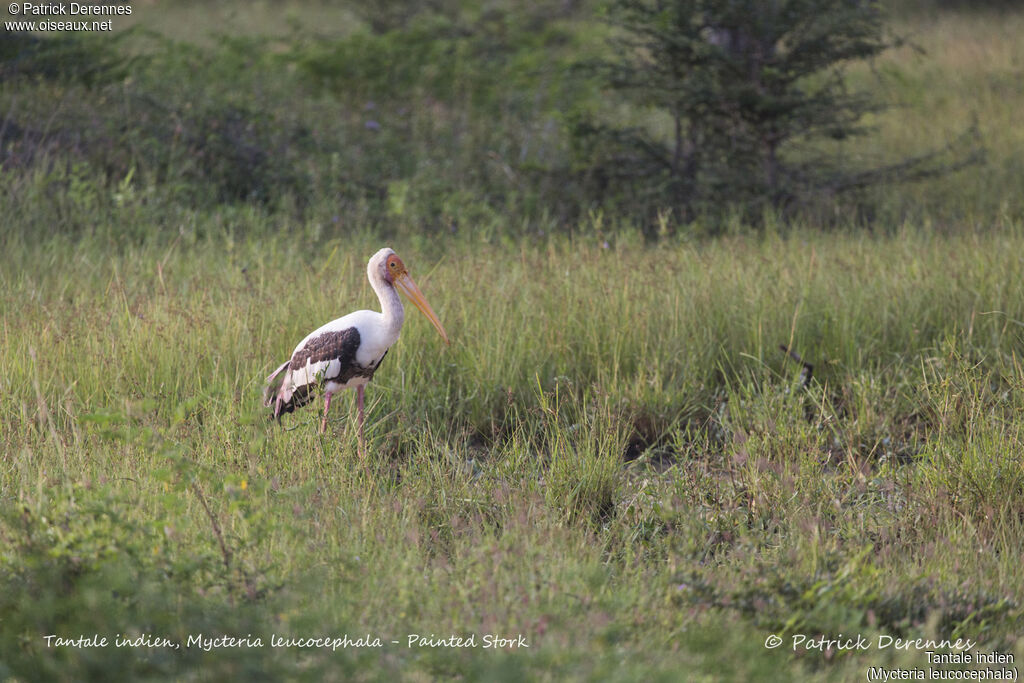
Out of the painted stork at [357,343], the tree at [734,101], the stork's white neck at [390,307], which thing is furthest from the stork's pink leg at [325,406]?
the tree at [734,101]

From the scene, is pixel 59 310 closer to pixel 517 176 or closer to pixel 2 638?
pixel 2 638

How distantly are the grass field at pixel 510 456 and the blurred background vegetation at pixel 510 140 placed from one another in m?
0.57

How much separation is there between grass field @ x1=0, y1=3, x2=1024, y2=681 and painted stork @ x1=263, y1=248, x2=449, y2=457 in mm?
196

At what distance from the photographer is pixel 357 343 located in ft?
13.8

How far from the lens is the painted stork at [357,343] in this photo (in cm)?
418

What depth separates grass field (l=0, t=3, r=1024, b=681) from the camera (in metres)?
2.74

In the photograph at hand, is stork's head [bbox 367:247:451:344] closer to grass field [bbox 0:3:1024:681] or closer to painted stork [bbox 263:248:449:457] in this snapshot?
painted stork [bbox 263:248:449:457]

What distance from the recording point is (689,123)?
9.62 metres

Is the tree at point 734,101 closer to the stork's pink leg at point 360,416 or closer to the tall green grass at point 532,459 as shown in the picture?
the tall green grass at point 532,459

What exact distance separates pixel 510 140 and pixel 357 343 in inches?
273
